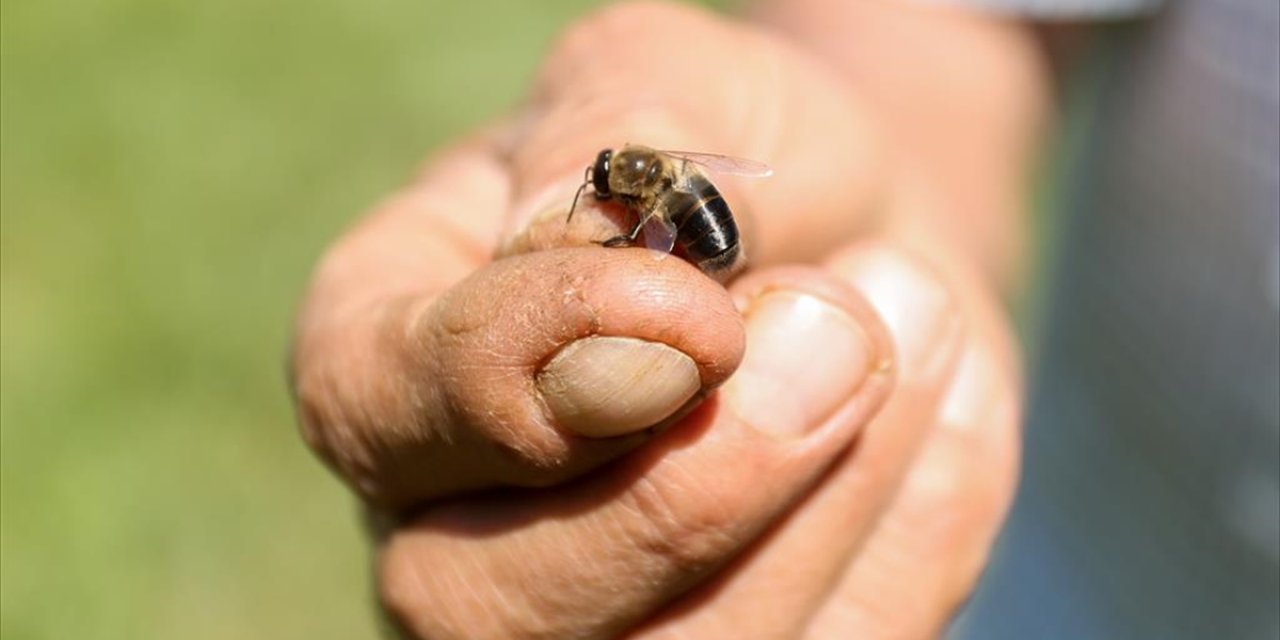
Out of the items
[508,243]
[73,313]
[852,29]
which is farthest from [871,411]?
[73,313]

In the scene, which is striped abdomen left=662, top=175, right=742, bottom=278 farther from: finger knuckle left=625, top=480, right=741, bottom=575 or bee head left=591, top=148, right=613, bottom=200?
finger knuckle left=625, top=480, right=741, bottom=575

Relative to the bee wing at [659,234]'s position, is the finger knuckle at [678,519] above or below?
below

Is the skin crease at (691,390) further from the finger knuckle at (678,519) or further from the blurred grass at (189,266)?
the blurred grass at (189,266)

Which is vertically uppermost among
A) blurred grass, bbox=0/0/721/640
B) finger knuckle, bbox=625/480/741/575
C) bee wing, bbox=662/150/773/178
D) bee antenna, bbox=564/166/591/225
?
bee antenna, bbox=564/166/591/225

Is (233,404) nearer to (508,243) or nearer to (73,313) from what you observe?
(73,313)

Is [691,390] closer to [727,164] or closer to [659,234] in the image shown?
[659,234]

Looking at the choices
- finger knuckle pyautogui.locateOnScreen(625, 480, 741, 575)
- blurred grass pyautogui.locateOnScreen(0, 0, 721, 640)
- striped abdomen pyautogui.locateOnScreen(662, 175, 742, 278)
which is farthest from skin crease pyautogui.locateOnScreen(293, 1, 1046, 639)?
blurred grass pyautogui.locateOnScreen(0, 0, 721, 640)

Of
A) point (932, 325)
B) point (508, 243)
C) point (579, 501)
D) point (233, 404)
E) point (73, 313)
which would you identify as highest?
point (508, 243)

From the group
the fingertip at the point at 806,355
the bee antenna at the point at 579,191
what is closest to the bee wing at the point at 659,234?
the bee antenna at the point at 579,191
